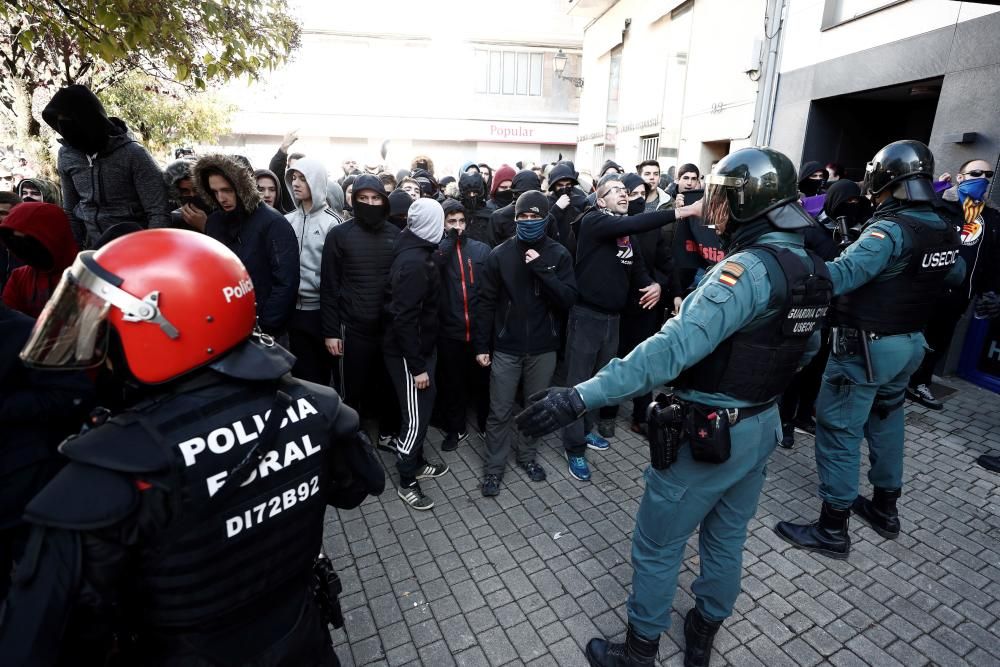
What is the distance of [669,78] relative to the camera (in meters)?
13.9

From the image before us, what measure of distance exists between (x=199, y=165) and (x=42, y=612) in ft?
11.6

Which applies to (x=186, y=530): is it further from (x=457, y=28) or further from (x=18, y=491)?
(x=457, y=28)

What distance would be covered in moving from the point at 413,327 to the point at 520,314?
768 mm

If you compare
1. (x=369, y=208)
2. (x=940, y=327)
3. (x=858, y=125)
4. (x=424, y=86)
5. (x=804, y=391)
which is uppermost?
(x=424, y=86)

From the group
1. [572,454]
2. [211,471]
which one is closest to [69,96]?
[211,471]

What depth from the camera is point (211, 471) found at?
4.18 ft

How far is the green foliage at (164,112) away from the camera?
1278 centimetres

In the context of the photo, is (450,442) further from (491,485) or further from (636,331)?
(636,331)

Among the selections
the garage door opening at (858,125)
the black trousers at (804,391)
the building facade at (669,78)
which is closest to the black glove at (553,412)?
the black trousers at (804,391)

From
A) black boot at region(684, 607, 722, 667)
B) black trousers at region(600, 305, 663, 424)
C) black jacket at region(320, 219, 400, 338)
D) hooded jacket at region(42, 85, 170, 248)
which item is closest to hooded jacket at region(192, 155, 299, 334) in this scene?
black jacket at region(320, 219, 400, 338)

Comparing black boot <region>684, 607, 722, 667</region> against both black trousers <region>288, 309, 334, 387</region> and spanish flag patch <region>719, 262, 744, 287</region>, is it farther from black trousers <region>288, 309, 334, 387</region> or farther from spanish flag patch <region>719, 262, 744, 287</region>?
black trousers <region>288, 309, 334, 387</region>

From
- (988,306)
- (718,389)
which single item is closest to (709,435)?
(718,389)

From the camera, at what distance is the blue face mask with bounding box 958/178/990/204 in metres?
5.33

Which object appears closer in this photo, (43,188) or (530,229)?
(530,229)
